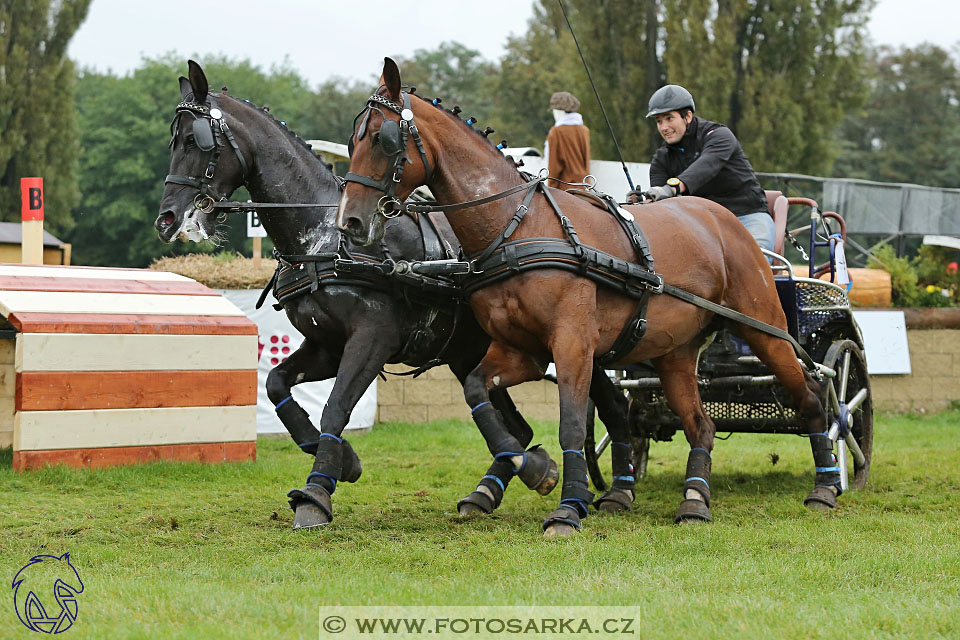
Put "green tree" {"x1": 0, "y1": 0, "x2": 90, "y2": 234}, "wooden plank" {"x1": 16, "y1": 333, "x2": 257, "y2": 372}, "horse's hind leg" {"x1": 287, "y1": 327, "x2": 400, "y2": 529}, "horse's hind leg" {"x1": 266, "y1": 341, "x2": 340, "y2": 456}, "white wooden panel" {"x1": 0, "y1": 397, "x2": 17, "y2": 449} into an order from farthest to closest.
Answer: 1. "green tree" {"x1": 0, "y1": 0, "x2": 90, "y2": 234}
2. "white wooden panel" {"x1": 0, "y1": 397, "x2": 17, "y2": 449}
3. "wooden plank" {"x1": 16, "y1": 333, "x2": 257, "y2": 372}
4. "horse's hind leg" {"x1": 266, "y1": 341, "x2": 340, "y2": 456}
5. "horse's hind leg" {"x1": 287, "y1": 327, "x2": 400, "y2": 529}

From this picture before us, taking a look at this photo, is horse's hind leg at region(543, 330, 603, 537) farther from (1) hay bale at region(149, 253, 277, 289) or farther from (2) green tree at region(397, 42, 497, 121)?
(2) green tree at region(397, 42, 497, 121)

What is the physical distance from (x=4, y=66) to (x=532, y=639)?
30.4m

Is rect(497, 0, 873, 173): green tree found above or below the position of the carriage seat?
above

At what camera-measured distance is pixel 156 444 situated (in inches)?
309

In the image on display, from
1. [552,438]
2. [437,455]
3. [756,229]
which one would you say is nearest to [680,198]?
[756,229]

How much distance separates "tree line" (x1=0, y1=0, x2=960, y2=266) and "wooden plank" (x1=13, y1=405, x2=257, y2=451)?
1138 cm

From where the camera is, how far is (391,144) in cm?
517

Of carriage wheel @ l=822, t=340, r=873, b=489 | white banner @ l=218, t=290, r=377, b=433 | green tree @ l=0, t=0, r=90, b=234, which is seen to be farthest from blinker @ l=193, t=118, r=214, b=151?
green tree @ l=0, t=0, r=90, b=234

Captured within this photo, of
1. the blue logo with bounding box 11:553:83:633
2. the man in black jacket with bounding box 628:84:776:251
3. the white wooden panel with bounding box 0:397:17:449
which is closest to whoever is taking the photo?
the blue logo with bounding box 11:553:83:633

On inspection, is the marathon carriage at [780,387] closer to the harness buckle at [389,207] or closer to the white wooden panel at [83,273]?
the harness buckle at [389,207]

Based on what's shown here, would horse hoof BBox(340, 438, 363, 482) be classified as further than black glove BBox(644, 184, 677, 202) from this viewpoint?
No

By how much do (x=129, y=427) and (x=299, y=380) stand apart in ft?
7.58

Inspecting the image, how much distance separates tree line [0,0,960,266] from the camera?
82.3 feet

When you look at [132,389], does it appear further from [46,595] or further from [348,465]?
[46,595]
